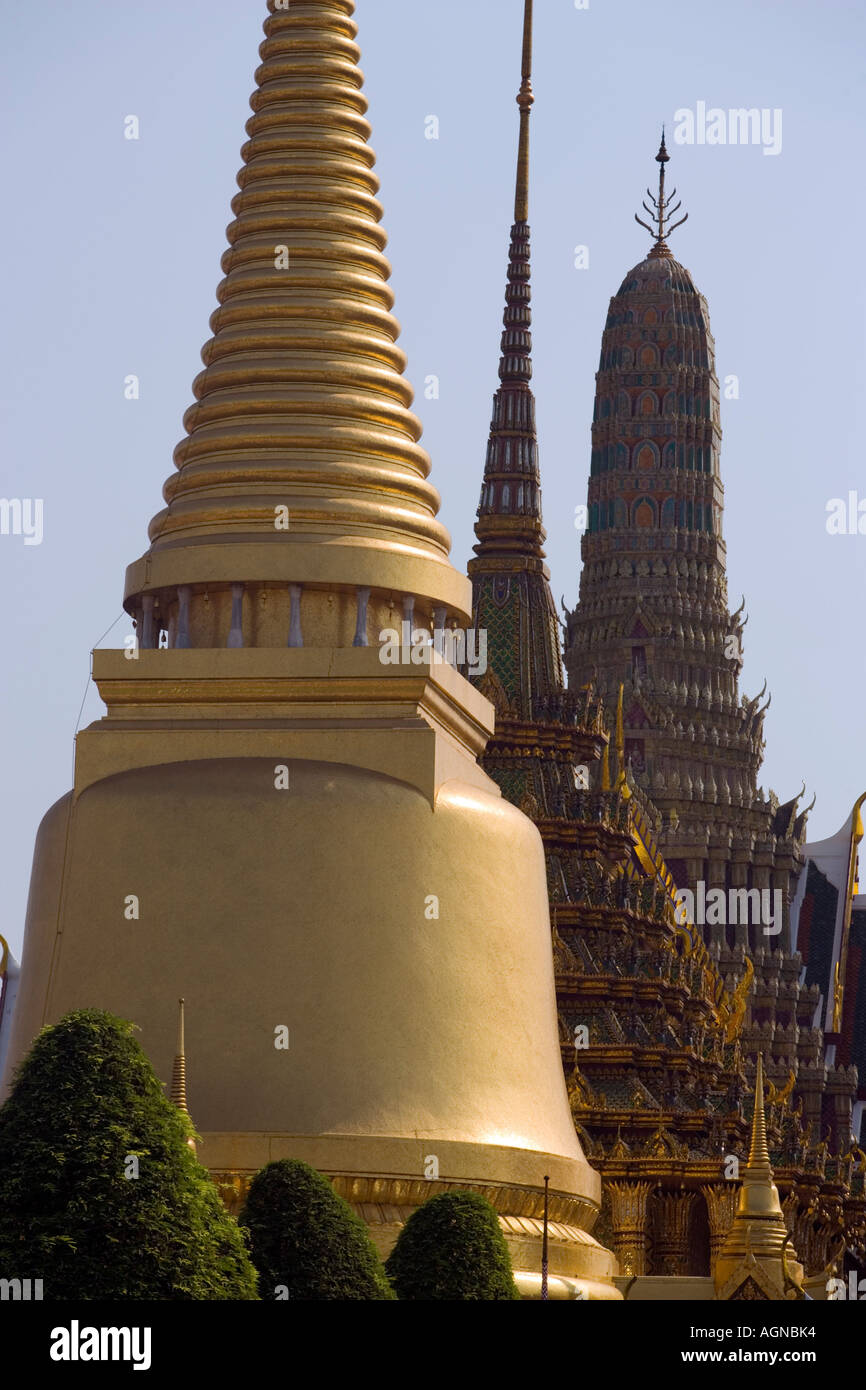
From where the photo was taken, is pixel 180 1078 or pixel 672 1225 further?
pixel 672 1225

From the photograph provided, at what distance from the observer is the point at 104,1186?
26156mm

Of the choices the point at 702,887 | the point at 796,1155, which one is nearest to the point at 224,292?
the point at 796,1155

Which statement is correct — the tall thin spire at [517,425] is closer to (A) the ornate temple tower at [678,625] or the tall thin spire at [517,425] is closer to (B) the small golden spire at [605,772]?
(B) the small golden spire at [605,772]

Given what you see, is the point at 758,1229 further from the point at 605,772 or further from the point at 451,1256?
the point at 605,772

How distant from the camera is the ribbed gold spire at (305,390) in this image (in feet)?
128

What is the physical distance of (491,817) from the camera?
38469mm

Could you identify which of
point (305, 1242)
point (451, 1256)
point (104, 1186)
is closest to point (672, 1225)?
point (451, 1256)

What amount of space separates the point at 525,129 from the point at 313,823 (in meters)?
28.8

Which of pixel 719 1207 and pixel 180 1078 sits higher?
pixel 180 1078

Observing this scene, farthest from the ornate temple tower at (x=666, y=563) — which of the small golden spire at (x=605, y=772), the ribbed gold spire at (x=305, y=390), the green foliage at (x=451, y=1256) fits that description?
the green foliage at (x=451, y=1256)

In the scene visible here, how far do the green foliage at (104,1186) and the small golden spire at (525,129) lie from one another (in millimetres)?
37916

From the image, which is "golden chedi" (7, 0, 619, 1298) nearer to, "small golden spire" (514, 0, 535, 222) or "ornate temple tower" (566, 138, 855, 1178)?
"small golden spire" (514, 0, 535, 222)

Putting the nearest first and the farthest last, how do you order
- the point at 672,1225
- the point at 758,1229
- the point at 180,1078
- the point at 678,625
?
the point at 180,1078
the point at 758,1229
the point at 672,1225
the point at 678,625
